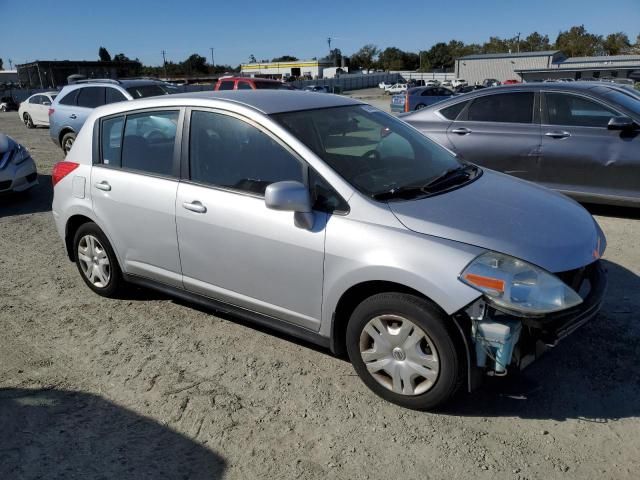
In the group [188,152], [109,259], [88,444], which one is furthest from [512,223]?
[109,259]

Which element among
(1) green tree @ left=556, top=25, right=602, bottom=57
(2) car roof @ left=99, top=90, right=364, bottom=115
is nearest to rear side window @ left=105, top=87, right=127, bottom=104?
(2) car roof @ left=99, top=90, right=364, bottom=115

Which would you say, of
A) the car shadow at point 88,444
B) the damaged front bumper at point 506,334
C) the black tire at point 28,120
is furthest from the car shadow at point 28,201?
the black tire at point 28,120

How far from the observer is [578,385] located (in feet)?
10.4

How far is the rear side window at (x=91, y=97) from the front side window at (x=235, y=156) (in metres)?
8.77

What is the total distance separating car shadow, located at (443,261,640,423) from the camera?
9.71ft

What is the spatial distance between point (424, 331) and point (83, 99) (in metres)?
11.1

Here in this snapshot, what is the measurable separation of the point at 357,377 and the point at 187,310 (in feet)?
5.58

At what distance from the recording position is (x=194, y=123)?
12.1ft

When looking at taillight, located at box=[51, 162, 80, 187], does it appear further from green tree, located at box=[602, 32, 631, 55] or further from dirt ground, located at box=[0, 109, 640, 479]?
green tree, located at box=[602, 32, 631, 55]

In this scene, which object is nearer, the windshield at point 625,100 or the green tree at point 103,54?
the windshield at point 625,100

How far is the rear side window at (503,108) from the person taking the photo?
21.7 ft

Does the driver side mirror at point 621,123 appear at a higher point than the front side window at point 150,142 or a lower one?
lower

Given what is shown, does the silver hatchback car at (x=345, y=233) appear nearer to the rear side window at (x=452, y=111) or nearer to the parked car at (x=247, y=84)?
the rear side window at (x=452, y=111)

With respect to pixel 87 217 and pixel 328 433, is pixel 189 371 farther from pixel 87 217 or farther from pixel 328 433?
pixel 87 217
